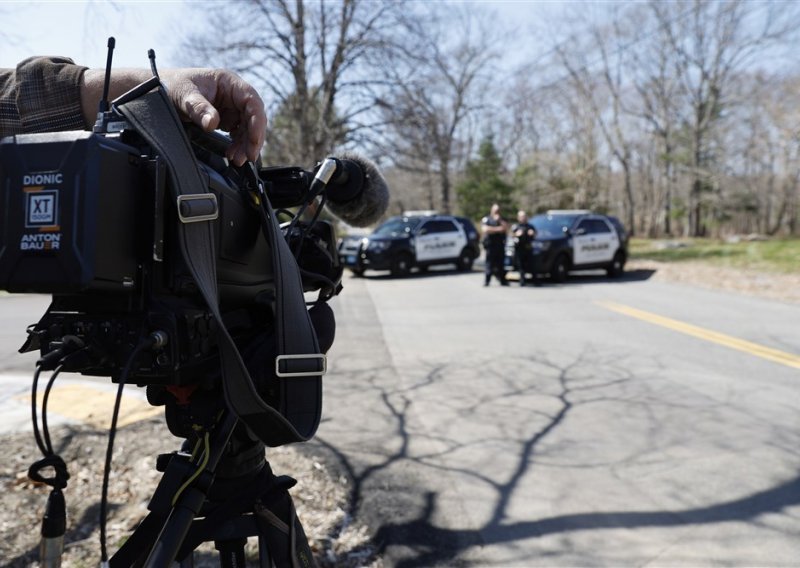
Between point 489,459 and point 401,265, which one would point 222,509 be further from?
point 401,265

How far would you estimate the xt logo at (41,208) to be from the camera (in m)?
1.04

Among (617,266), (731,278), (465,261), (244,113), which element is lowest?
(731,278)

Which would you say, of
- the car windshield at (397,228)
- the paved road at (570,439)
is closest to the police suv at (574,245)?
the car windshield at (397,228)

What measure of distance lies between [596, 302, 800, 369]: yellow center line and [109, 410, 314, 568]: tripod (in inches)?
259

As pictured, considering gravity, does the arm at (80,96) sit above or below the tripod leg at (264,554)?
above

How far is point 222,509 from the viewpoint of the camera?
151 centimetres

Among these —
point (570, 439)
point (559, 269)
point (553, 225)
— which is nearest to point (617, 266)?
point (553, 225)

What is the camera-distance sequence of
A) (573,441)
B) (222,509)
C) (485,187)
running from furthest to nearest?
(485,187), (573,441), (222,509)

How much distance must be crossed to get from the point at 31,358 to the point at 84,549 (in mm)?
A: 4572

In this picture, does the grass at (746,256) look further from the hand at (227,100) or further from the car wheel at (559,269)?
the hand at (227,100)

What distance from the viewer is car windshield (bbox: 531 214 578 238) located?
54.5 feet

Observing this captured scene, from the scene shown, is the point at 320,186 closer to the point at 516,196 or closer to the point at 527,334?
the point at 527,334

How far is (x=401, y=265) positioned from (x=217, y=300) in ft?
55.6

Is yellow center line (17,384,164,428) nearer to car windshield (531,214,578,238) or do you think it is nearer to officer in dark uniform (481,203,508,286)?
officer in dark uniform (481,203,508,286)
